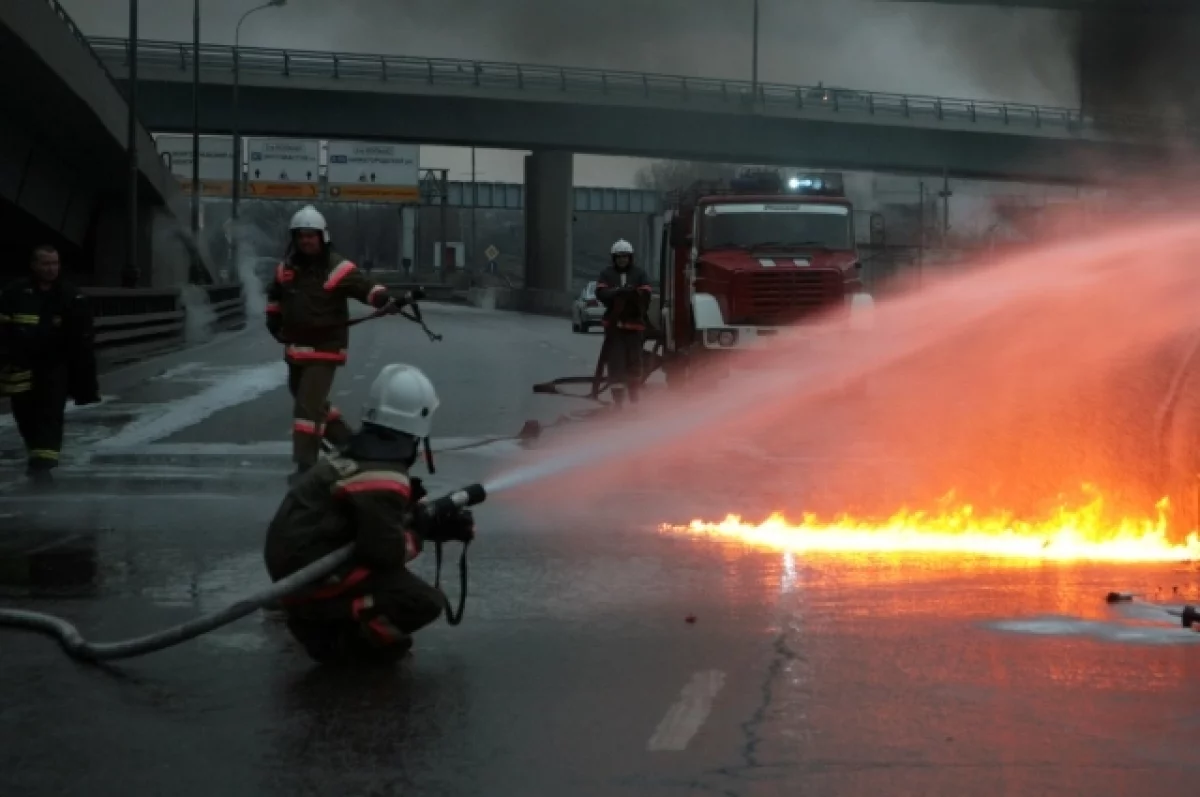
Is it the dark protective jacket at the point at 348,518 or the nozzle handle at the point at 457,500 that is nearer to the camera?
the dark protective jacket at the point at 348,518

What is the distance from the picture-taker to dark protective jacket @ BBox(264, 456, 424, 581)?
6.54m

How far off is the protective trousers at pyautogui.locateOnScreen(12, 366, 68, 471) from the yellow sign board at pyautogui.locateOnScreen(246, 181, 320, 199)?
7727cm

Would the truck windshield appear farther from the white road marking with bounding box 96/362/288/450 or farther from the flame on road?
the flame on road

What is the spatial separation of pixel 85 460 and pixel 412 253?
94.2 meters

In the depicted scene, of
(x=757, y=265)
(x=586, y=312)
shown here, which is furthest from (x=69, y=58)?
(x=586, y=312)

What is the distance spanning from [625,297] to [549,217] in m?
52.5

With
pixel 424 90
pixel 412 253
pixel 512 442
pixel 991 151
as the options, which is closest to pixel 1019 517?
pixel 512 442

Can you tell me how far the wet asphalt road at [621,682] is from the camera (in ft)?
17.7

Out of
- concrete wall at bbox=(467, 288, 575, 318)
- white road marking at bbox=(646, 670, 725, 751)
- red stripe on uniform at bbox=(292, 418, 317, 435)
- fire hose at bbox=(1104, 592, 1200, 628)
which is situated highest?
concrete wall at bbox=(467, 288, 575, 318)

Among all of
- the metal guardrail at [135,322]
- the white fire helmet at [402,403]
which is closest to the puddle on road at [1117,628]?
the white fire helmet at [402,403]

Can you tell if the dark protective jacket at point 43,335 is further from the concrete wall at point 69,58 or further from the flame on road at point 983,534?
the concrete wall at point 69,58

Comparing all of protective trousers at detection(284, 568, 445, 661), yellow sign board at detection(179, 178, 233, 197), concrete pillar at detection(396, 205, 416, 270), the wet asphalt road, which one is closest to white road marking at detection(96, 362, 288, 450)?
the wet asphalt road

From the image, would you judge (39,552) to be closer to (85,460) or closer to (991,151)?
(85,460)

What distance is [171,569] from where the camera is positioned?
9.09m
